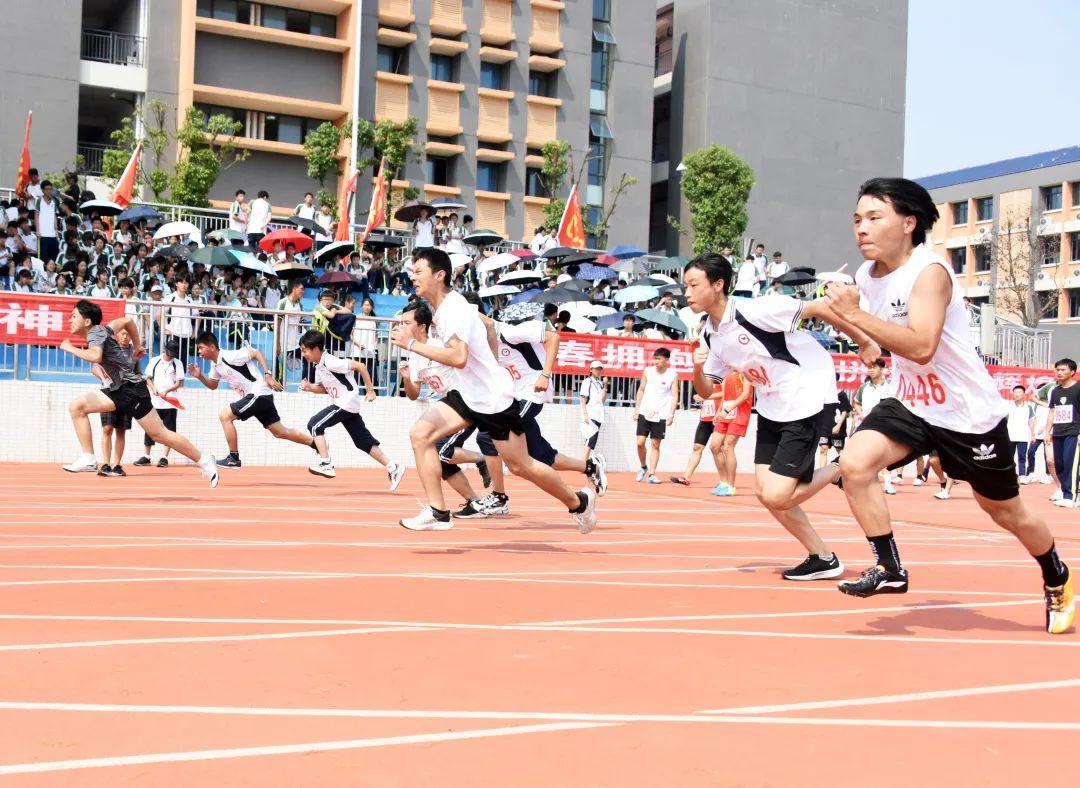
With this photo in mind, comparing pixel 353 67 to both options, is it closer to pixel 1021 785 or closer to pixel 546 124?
pixel 546 124

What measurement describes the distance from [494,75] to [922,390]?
159ft

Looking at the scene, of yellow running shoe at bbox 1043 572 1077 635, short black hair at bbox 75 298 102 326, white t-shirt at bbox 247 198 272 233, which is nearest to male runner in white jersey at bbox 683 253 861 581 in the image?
yellow running shoe at bbox 1043 572 1077 635

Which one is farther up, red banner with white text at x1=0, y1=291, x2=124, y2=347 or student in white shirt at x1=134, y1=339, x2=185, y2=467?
red banner with white text at x1=0, y1=291, x2=124, y2=347

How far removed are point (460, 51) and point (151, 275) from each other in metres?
31.0

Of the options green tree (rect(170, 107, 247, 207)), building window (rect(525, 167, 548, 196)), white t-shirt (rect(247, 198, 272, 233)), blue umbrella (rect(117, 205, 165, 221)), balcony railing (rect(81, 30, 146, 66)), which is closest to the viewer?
blue umbrella (rect(117, 205, 165, 221))

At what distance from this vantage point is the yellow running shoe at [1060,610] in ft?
19.4

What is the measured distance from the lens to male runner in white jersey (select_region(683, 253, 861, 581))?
7426mm

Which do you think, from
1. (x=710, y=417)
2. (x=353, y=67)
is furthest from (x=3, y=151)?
(x=710, y=417)

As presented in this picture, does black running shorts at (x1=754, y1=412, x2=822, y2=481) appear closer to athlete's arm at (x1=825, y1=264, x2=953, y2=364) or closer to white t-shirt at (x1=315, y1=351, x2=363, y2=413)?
athlete's arm at (x1=825, y1=264, x2=953, y2=364)

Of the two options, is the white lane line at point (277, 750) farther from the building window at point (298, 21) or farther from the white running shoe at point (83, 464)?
the building window at point (298, 21)

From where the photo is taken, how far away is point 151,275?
22156 millimetres

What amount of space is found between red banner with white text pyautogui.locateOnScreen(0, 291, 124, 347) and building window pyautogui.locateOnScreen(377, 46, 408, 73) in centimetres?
3378

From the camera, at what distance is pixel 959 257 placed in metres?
75.2

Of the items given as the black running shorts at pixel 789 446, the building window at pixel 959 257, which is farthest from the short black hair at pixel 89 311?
the building window at pixel 959 257
